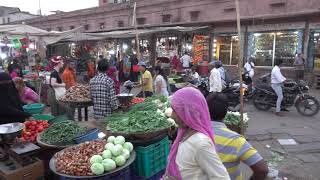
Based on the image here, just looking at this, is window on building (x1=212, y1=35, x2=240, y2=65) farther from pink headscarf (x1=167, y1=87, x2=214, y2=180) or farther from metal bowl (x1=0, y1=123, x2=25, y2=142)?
pink headscarf (x1=167, y1=87, x2=214, y2=180)

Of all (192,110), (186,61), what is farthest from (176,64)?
(192,110)

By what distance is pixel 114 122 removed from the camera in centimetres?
488

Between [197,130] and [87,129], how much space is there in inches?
111

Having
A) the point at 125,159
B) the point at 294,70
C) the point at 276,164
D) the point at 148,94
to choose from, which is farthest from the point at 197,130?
the point at 294,70

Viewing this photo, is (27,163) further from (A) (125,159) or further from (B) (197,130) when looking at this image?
(B) (197,130)

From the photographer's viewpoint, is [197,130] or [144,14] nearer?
[197,130]

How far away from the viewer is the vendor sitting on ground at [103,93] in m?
5.75

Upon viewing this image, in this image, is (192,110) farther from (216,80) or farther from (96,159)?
(216,80)

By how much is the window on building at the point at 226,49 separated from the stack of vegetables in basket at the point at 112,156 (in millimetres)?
16506

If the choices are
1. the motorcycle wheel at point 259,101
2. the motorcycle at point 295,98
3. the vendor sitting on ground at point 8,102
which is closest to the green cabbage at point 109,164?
the vendor sitting on ground at point 8,102

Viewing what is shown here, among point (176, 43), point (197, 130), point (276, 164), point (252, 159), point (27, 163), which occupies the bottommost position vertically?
point (276, 164)

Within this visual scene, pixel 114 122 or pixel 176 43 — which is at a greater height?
pixel 176 43

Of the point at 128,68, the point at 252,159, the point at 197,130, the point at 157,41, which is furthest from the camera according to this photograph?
the point at 157,41

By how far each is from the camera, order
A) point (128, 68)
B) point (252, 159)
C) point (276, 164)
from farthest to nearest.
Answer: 1. point (128, 68)
2. point (276, 164)
3. point (252, 159)
